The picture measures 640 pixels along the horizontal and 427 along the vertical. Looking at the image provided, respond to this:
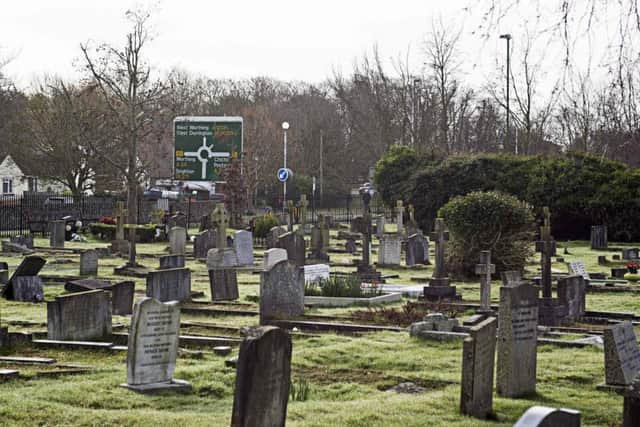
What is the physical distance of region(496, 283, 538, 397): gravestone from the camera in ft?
34.9

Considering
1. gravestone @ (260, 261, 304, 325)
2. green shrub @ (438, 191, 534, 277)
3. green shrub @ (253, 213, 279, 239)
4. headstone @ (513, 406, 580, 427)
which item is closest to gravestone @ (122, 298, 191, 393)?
gravestone @ (260, 261, 304, 325)

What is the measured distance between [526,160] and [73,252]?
2053 centimetres

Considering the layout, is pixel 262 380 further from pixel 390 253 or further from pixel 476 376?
pixel 390 253

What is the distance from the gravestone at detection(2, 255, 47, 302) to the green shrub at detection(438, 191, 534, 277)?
9.93m

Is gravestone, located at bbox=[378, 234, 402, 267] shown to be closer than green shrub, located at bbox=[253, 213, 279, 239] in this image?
Yes

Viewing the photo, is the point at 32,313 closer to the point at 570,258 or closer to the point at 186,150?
the point at 570,258

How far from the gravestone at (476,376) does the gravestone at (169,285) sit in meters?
7.78

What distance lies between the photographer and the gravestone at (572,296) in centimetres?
1639

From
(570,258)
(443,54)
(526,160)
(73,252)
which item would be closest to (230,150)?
(443,54)

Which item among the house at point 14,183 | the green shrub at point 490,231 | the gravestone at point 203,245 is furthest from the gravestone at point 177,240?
the house at point 14,183

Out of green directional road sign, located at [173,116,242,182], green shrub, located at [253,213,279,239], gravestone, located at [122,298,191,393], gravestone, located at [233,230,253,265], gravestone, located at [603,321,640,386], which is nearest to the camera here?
gravestone, located at [122,298,191,393]

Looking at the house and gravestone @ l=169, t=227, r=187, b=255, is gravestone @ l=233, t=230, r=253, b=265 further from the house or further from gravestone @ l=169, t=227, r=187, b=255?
the house

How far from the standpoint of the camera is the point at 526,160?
148 ft

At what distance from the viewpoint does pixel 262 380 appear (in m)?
7.90
